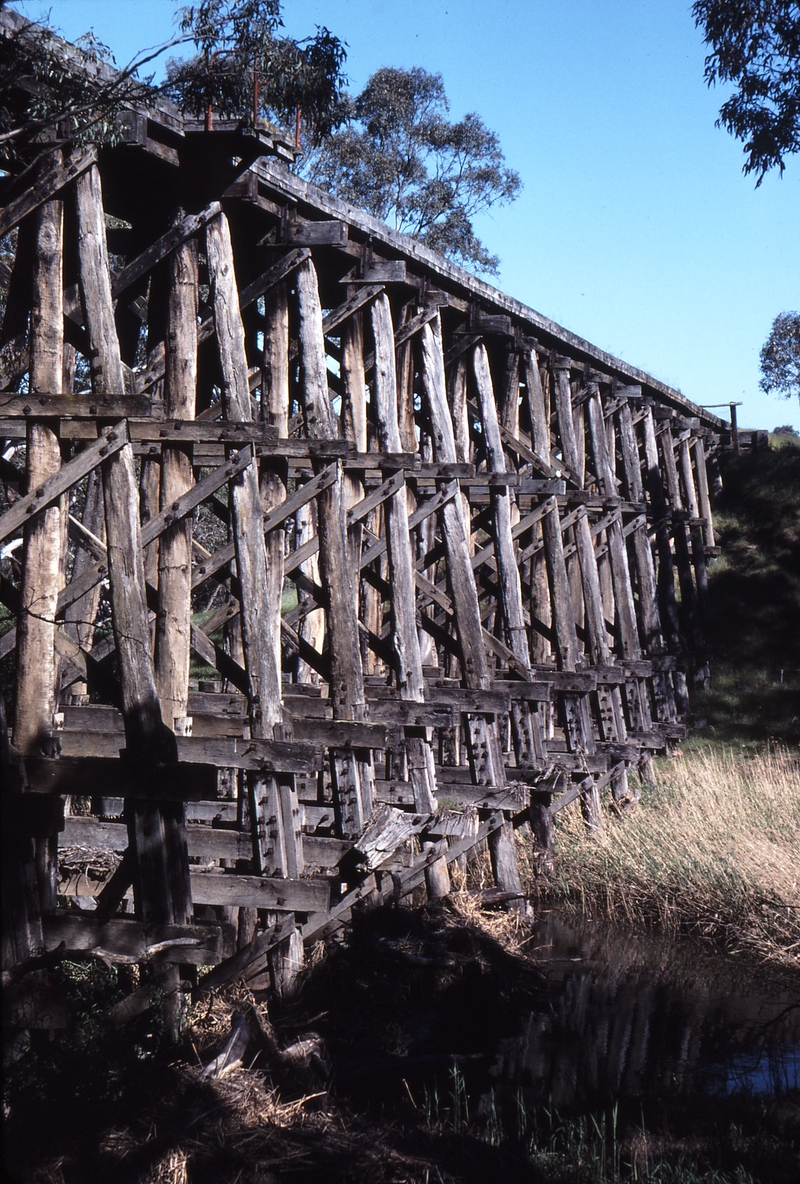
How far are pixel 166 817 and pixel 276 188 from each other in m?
3.82

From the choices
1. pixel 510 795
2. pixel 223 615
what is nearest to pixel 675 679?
pixel 510 795

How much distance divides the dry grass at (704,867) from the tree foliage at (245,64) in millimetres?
5581

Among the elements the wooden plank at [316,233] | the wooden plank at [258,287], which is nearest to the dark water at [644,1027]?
the wooden plank at [258,287]

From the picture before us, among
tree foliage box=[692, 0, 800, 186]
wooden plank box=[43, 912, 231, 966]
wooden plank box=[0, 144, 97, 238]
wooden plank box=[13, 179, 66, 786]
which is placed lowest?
wooden plank box=[43, 912, 231, 966]

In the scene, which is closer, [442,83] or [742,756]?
[742,756]

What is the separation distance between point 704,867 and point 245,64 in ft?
19.4

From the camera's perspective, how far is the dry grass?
742 centimetres

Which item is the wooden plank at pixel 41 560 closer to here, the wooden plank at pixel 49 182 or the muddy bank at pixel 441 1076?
the wooden plank at pixel 49 182

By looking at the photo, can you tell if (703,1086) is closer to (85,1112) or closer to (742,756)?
(85,1112)

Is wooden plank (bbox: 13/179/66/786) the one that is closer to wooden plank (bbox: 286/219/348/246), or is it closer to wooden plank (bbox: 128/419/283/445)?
wooden plank (bbox: 128/419/283/445)

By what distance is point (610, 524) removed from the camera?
485 inches

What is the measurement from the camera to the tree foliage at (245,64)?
623 cm

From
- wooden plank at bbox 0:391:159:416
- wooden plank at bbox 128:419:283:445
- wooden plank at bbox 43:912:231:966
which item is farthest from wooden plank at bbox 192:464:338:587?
wooden plank at bbox 43:912:231:966

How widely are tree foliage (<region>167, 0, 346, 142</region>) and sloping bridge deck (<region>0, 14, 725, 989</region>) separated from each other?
39 cm
